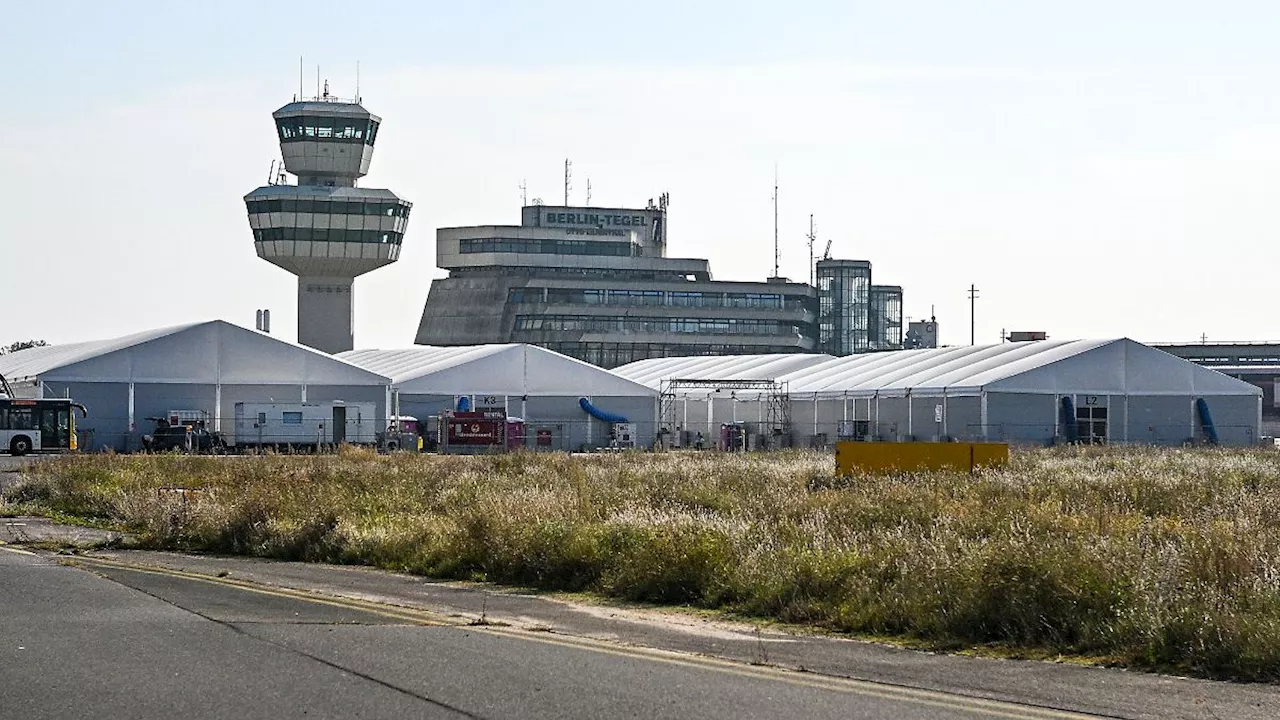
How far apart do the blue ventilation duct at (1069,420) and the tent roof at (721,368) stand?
2439 centimetres

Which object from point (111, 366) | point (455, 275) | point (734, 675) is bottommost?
point (734, 675)

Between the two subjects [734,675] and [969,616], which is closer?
[734,675]

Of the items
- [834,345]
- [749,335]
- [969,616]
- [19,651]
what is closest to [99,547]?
[19,651]

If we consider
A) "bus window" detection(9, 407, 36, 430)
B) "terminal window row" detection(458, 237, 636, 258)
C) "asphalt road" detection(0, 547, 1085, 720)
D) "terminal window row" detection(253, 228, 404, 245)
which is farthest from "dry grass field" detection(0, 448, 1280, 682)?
"terminal window row" detection(458, 237, 636, 258)

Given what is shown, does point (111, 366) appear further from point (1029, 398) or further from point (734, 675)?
point (734, 675)

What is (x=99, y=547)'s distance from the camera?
24375 mm

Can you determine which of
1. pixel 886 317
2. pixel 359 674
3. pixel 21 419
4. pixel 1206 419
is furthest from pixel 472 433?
pixel 886 317

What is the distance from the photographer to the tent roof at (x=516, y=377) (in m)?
80.2

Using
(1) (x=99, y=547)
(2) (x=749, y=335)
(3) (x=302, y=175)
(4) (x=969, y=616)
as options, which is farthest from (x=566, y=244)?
(4) (x=969, y=616)

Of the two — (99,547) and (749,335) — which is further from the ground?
(749,335)

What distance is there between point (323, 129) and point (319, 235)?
8289mm

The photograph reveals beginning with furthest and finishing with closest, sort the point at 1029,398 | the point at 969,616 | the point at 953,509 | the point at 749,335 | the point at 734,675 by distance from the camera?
the point at 749,335 → the point at 1029,398 → the point at 953,509 → the point at 969,616 → the point at 734,675

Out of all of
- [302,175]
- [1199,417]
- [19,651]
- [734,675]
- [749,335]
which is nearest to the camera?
[734,675]

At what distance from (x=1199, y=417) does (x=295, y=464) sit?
43255 millimetres
